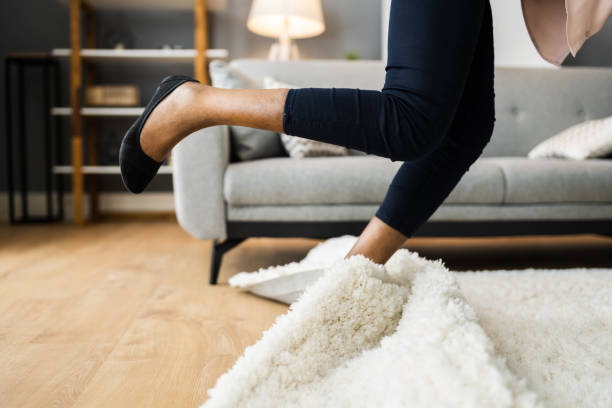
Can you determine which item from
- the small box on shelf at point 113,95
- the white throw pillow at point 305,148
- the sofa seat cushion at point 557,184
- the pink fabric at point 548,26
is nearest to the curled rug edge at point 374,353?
the pink fabric at point 548,26

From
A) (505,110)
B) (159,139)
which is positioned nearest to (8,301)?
(159,139)

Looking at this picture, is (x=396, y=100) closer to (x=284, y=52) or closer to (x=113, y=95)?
(x=284, y=52)

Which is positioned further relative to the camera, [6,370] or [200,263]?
[200,263]

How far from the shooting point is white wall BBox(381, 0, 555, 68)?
2697mm

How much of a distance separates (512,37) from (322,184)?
2100 mm

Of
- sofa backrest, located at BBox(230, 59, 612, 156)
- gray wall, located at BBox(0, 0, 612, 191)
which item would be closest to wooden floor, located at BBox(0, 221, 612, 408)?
sofa backrest, located at BBox(230, 59, 612, 156)

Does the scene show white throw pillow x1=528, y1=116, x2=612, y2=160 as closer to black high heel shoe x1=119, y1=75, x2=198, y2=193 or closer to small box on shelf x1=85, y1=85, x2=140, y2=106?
black high heel shoe x1=119, y1=75, x2=198, y2=193

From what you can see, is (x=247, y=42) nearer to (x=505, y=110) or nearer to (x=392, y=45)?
(x=505, y=110)

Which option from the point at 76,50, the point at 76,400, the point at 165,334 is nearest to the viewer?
the point at 76,400

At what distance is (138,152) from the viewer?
28.7 inches

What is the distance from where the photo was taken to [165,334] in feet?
3.03

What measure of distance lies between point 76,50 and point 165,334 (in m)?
2.48

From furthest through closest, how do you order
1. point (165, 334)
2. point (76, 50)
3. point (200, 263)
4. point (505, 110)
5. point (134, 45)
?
point (134, 45), point (76, 50), point (505, 110), point (200, 263), point (165, 334)

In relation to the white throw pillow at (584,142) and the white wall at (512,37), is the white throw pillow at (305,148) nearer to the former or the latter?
the white throw pillow at (584,142)
